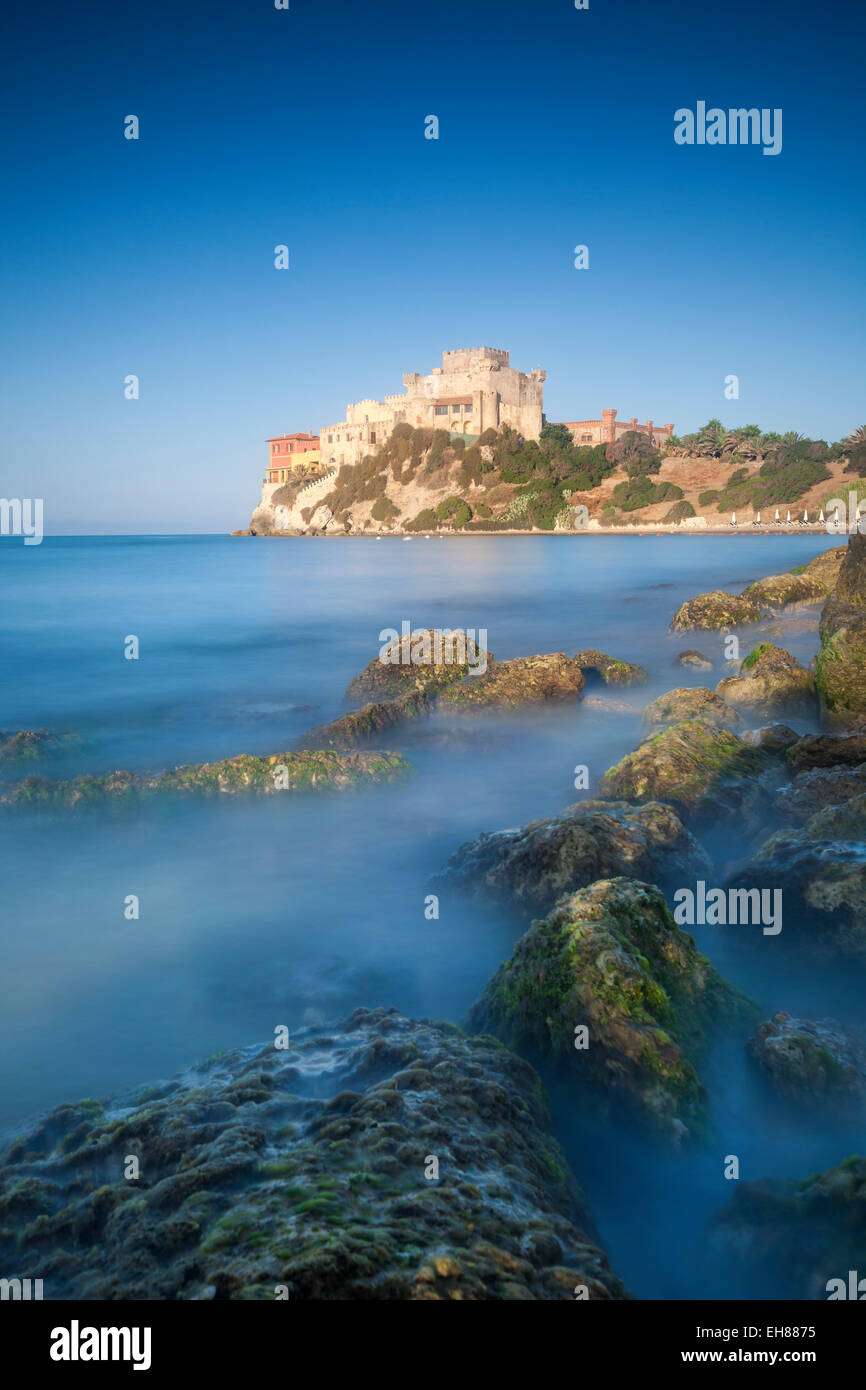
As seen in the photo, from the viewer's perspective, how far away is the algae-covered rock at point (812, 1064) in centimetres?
307

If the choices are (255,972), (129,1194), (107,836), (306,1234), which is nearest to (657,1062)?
(306,1234)

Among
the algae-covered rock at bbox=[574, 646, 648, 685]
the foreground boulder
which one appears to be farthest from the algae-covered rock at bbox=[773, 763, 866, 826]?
the algae-covered rock at bbox=[574, 646, 648, 685]

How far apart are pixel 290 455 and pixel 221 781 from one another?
11035 cm

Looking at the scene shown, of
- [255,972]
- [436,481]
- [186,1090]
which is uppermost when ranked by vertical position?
[436,481]

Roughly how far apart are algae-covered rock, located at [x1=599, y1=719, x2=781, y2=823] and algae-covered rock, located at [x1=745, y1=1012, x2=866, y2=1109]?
2.67 m

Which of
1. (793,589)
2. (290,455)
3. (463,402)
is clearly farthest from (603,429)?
(793,589)

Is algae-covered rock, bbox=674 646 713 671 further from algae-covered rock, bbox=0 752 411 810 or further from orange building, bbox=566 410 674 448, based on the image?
orange building, bbox=566 410 674 448

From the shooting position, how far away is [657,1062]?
9.83 ft

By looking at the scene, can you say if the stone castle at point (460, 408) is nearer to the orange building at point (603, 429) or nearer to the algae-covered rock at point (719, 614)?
the orange building at point (603, 429)

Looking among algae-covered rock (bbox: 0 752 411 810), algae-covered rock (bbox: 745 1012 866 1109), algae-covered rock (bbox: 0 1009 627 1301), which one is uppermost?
algae-covered rock (bbox: 0 752 411 810)

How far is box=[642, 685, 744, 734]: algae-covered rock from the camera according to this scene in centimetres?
805

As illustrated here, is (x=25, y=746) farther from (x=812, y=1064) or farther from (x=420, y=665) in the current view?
(x=812, y=1064)

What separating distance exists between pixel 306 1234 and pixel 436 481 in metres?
88.2

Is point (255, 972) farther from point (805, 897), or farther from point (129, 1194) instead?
point (805, 897)
